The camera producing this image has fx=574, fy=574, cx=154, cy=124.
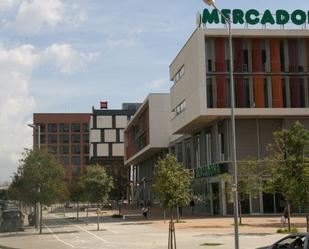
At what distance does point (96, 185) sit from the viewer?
147 feet

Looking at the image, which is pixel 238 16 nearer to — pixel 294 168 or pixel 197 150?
pixel 197 150

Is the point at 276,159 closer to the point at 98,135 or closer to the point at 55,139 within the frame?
the point at 98,135

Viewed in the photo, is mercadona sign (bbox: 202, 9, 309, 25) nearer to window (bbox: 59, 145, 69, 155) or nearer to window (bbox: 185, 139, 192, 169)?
window (bbox: 185, 139, 192, 169)

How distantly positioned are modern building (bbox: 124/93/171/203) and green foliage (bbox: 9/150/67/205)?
132 ft

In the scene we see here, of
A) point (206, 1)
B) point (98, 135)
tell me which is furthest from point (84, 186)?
point (98, 135)

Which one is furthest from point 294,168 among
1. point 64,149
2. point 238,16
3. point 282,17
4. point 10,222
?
point 64,149

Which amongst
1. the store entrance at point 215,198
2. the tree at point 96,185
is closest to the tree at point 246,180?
the tree at point 96,185

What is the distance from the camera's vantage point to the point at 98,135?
15138cm

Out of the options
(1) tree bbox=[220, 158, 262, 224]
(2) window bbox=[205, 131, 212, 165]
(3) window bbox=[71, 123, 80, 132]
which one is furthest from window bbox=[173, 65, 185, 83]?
(3) window bbox=[71, 123, 80, 132]

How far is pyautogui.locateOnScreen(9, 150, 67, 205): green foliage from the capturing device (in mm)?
38250

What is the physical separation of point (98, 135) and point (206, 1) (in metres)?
133

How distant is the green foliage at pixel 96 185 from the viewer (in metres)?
44.7

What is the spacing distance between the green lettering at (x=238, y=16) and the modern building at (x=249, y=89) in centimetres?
92

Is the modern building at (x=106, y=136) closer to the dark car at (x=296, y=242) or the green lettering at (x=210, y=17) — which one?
the green lettering at (x=210, y=17)
